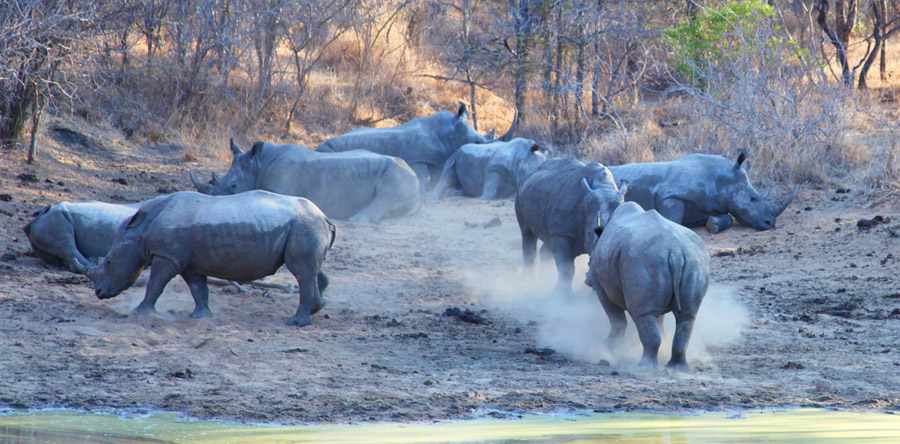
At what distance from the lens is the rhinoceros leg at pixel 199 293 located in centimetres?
730

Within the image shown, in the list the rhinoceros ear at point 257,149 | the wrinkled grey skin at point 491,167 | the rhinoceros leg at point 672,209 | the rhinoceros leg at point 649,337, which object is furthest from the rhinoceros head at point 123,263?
the wrinkled grey skin at point 491,167

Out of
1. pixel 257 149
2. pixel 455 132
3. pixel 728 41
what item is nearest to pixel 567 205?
pixel 257 149

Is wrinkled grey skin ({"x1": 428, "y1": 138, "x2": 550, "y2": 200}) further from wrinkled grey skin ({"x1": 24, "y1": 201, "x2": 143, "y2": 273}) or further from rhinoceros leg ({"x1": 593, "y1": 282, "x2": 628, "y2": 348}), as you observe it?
rhinoceros leg ({"x1": 593, "y1": 282, "x2": 628, "y2": 348})

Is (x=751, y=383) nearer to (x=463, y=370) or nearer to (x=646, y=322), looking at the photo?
(x=646, y=322)

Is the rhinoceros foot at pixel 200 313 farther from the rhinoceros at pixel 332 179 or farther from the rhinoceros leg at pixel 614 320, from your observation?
the rhinoceros at pixel 332 179

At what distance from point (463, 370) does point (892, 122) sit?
10.6 meters

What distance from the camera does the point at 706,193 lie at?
11328 mm

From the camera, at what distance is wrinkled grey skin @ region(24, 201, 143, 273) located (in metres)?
8.45

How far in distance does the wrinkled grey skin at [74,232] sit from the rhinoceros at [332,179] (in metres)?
3.02

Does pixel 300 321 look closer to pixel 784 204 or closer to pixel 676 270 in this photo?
pixel 676 270

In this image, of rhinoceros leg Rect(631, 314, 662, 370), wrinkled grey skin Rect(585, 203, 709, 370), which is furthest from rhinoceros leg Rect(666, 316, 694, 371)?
rhinoceros leg Rect(631, 314, 662, 370)

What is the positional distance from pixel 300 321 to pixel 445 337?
1.08 meters

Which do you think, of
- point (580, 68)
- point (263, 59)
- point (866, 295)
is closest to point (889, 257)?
point (866, 295)

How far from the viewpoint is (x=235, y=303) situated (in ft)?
26.2
